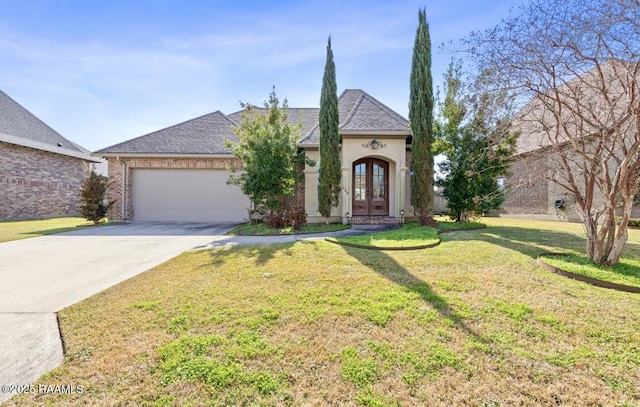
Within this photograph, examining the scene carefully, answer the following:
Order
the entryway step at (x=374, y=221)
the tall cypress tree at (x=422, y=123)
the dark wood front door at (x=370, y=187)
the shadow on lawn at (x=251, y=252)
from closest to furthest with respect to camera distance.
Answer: the shadow on lawn at (x=251, y=252)
the tall cypress tree at (x=422, y=123)
the entryway step at (x=374, y=221)
the dark wood front door at (x=370, y=187)

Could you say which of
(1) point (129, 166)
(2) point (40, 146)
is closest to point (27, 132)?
(2) point (40, 146)

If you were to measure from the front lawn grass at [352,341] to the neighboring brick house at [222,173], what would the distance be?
24.7 ft

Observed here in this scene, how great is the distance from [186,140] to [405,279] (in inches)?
533

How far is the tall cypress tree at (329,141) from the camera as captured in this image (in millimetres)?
11117

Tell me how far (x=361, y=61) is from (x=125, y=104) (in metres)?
11.0

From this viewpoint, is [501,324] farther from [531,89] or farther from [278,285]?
[531,89]

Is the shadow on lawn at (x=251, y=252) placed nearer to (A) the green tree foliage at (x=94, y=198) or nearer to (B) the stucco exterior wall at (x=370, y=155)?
(B) the stucco exterior wall at (x=370, y=155)

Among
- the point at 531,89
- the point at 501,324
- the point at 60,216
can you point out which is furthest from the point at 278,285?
the point at 60,216

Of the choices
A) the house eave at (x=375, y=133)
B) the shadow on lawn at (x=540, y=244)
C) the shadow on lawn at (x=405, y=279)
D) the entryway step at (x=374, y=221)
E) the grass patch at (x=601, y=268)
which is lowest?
the shadow on lawn at (x=405, y=279)

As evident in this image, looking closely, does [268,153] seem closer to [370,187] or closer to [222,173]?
[222,173]

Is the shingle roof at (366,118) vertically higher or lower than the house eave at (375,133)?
higher

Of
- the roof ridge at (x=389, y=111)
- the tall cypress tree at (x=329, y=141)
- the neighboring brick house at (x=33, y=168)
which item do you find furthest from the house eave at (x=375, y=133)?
the neighboring brick house at (x=33, y=168)

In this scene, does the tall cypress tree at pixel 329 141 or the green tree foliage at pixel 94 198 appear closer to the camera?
the tall cypress tree at pixel 329 141

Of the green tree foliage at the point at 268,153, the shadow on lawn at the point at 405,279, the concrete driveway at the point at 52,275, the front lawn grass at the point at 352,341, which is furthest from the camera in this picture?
the green tree foliage at the point at 268,153
